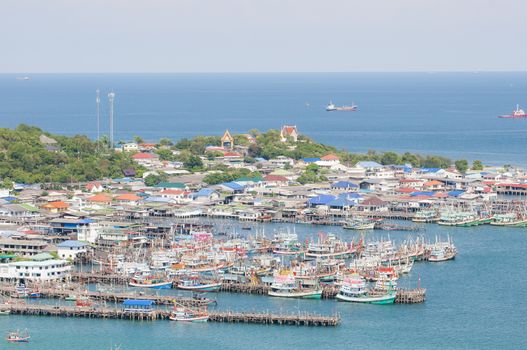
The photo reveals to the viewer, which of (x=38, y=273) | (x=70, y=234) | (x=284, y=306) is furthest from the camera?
(x=70, y=234)

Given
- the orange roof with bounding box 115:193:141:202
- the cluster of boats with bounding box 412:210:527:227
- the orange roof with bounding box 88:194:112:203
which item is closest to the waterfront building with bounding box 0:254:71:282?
the orange roof with bounding box 88:194:112:203

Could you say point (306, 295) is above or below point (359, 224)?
below

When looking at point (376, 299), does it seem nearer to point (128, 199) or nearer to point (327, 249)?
point (327, 249)

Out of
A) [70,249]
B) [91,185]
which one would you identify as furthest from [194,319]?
[91,185]

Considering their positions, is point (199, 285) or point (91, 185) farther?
point (91, 185)

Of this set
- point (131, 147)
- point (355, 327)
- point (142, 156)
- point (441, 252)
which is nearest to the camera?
point (355, 327)

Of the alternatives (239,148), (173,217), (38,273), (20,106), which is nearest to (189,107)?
(20,106)

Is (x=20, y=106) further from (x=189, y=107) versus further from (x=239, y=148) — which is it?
(x=239, y=148)
